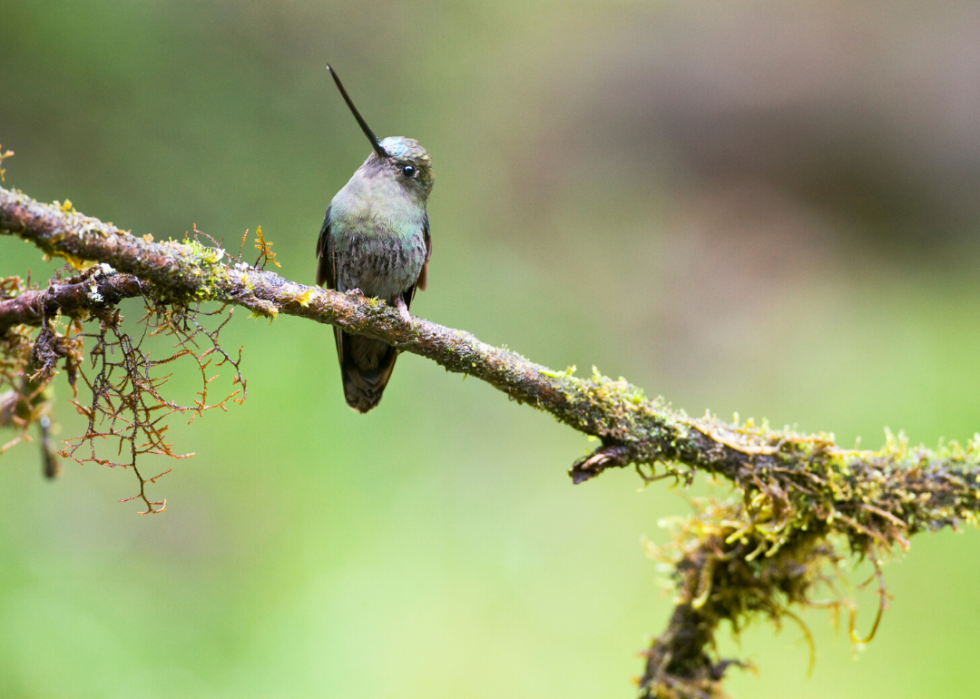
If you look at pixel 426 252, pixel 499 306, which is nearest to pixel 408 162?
pixel 426 252

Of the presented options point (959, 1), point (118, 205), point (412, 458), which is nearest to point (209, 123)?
point (118, 205)

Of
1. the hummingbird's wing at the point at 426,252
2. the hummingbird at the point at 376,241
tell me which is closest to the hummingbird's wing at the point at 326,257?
the hummingbird at the point at 376,241

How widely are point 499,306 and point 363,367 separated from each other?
3.24m

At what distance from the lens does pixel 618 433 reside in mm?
1982

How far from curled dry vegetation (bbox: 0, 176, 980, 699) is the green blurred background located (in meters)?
1.31

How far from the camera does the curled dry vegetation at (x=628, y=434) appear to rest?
160 centimetres

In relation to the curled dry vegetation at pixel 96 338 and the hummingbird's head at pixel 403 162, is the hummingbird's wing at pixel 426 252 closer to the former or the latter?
the hummingbird's head at pixel 403 162

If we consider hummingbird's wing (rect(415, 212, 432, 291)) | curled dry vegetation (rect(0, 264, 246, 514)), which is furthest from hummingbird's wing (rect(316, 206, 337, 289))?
curled dry vegetation (rect(0, 264, 246, 514))

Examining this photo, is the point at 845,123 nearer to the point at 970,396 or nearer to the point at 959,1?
the point at 959,1

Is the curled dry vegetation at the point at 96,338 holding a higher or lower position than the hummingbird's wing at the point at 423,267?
lower

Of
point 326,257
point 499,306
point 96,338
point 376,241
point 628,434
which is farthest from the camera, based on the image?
point 499,306

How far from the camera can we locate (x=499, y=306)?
594cm

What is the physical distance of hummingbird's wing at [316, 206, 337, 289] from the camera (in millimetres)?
2641

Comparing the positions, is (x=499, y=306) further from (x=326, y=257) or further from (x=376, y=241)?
(x=376, y=241)
